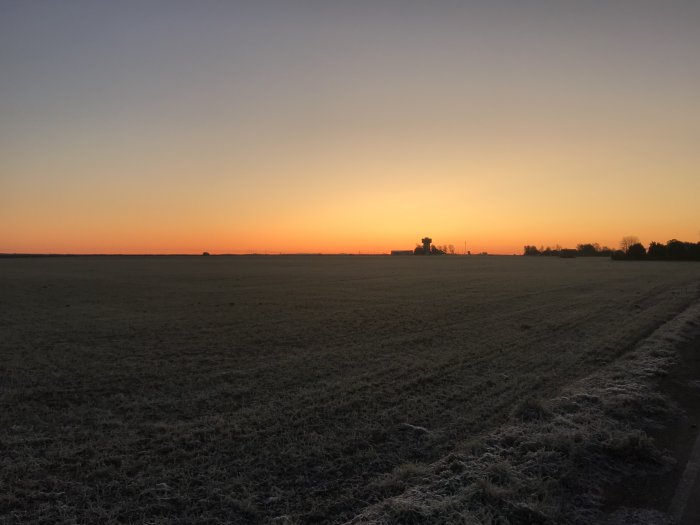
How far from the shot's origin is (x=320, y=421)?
7359mm

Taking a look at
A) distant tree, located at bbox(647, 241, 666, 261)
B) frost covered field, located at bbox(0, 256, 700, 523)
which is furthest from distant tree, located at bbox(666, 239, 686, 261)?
frost covered field, located at bbox(0, 256, 700, 523)

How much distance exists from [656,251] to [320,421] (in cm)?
14099

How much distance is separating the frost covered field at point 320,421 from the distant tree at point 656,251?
124657mm

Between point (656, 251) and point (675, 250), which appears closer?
point (675, 250)

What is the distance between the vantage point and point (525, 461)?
5723 mm

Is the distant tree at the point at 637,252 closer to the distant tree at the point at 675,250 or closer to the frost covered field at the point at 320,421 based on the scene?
the distant tree at the point at 675,250

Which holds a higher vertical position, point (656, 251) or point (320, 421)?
point (656, 251)

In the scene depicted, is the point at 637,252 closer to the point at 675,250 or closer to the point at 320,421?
the point at 675,250

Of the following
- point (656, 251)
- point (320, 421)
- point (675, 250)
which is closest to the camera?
point (320, 421)

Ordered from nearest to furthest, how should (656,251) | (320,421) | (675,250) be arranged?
1. (320,421)
2. (675,250)
3. (656,251)

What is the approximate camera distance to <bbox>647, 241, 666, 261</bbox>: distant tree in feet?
390

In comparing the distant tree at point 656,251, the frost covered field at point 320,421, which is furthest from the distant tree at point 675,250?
the frost covered field at point 320,421

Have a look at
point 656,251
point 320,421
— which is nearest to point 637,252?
point 656,251

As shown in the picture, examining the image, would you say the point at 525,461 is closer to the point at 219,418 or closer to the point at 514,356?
the point at 219,418
